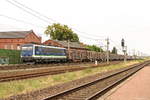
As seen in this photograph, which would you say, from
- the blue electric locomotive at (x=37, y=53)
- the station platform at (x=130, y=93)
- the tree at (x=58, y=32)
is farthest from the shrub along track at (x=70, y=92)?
the tree at (x=58, y=32)

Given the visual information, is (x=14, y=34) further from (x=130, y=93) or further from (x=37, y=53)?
(x=130, y=93)

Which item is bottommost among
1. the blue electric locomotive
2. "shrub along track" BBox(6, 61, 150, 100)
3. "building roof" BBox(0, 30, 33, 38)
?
"shrub along track" BBox(6, 61, 150, 100)

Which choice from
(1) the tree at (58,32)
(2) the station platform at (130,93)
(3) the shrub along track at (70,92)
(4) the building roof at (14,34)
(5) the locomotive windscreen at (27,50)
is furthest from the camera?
(1) the tree at (58,32)

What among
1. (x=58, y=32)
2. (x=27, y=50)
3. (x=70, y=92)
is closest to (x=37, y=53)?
(x=27, y=50)

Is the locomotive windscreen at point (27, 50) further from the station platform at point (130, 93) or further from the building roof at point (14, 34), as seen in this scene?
the building roof at point (14, 34)

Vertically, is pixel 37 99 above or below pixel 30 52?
below

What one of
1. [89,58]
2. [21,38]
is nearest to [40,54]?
→ [89,58]

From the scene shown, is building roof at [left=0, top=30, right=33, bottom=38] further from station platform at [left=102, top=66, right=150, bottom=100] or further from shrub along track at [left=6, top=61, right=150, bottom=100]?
station platform at [left=102, top=66, right=150, bottom=100]

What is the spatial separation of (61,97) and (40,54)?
29826 millimetres

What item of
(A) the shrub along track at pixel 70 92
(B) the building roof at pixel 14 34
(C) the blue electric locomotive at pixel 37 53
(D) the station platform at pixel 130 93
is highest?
(B) the building roof at pixel 14 34

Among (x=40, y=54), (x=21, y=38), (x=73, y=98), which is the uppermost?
(x=21, y=38)

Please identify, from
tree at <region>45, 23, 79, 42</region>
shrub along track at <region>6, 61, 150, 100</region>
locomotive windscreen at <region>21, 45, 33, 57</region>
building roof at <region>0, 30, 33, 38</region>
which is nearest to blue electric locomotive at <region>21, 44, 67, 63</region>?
locomotive windscreen at <region>21, 45, 33, 57</region>

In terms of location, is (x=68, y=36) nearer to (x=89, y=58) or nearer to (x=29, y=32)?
(x=29, y=32)

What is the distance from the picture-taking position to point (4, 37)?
7931cm
